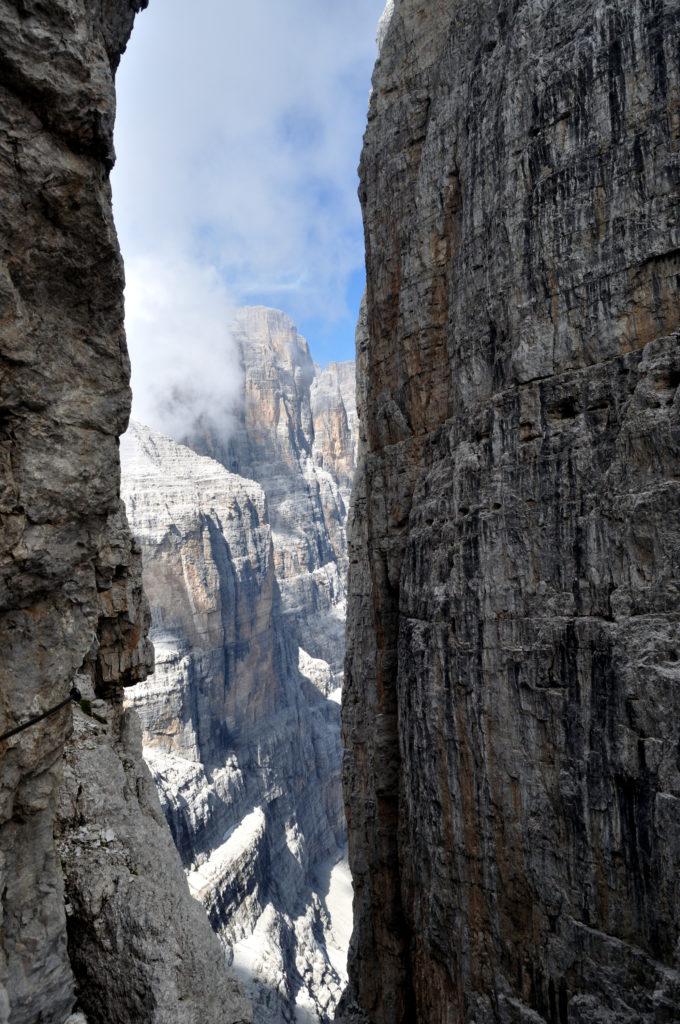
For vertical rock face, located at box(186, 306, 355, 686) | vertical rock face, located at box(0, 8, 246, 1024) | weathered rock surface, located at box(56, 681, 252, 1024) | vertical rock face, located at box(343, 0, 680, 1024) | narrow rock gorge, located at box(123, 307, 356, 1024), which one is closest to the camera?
vertical rock face, located at box(0, 8, 246, 1024)

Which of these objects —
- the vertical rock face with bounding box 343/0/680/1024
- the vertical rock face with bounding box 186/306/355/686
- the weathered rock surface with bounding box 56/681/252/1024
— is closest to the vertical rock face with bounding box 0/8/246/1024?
the weathered rock surface with bounding box 56/681/252/1024

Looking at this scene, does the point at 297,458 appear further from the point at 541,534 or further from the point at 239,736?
the point at 541,534

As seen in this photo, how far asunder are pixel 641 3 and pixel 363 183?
8.49m

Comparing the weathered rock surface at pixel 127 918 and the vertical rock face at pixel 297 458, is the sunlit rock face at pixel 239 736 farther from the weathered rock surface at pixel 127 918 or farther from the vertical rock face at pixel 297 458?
the weathered rock surface at pixel 127 918

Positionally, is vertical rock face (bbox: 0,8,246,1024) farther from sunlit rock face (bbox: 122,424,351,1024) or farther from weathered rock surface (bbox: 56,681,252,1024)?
sunlit rock face (bbox: 122,424,351,1024)

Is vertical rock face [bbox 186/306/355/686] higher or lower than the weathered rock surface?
higher

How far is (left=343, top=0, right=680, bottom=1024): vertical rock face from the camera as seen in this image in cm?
989

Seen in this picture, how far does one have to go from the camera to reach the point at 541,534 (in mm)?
11305

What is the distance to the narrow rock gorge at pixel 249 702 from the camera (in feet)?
137

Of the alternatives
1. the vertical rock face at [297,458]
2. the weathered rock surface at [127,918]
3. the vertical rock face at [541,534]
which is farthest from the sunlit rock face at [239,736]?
the weathered rock surface at [127,918]

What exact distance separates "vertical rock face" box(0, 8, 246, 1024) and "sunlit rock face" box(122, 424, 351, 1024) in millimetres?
35243

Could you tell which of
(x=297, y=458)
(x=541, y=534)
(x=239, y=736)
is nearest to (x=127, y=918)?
(x=541, y=534)

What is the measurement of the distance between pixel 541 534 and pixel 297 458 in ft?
251

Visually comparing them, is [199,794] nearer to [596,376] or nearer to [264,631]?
[264,631]
